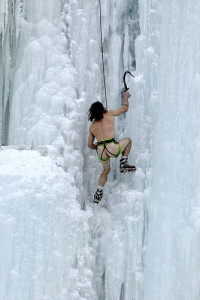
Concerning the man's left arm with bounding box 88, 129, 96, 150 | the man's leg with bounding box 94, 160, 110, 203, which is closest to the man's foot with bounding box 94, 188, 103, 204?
the man's leg with bounding box 94, 160, 110, 203

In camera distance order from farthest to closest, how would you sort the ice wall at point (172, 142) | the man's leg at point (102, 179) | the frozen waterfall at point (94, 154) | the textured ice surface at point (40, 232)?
1. the man's leg at point (102, 179)
2. the ice wall at point (172, 142)
3. the frozen waterfall at point (94, 154)
4. the textured ice surface at point (40, 232)

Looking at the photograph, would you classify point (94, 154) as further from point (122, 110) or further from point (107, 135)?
point (122, 110)

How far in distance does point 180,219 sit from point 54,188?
49.3 inches

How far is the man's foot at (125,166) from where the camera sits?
14.4 feet

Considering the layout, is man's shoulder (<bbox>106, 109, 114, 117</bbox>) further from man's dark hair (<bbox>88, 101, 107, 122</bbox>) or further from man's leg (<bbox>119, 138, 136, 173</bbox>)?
man's leg (<bbox>119, 138, 136, 173</bbox>)

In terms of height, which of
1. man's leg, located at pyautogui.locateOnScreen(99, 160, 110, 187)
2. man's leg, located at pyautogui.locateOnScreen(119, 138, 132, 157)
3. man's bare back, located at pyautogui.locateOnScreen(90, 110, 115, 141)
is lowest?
man's leg, located at pyautogui.locateOnScreen(99, 160, 110, 187)

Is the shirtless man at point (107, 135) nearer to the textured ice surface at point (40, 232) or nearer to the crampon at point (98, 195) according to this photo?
the crampon at point (98, 195)

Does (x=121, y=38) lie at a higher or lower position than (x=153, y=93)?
higher

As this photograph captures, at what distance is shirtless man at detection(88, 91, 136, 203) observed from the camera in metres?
4.35

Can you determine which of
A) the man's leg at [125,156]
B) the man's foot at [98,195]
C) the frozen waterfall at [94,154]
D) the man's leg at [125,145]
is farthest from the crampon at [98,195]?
the man's leg at [125,145]

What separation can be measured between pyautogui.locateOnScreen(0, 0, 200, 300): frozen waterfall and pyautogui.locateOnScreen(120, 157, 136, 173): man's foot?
19cm

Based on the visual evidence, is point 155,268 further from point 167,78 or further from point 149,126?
point 167,78

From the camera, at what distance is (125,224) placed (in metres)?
4.48

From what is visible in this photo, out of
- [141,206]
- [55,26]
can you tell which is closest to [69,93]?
[55,26]
